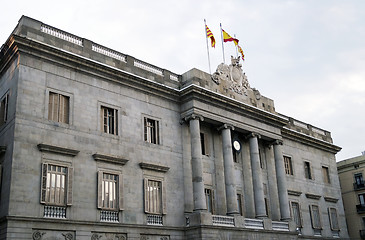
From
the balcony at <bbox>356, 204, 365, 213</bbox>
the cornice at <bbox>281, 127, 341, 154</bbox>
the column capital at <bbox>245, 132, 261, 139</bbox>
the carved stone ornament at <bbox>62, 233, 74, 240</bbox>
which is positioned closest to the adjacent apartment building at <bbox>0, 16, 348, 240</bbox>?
the carved stone ornament at <bbox>62, 233, 74, 240</bbox>

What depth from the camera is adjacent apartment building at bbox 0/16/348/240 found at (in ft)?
73.8

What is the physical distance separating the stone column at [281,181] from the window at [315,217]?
5522 millimetres

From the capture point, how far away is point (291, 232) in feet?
108

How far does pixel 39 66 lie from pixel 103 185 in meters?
7.50

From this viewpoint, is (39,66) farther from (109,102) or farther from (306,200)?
(306,200)

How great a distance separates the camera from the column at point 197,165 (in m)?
27.9

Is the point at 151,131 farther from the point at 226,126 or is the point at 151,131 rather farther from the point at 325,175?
the point at 325,175

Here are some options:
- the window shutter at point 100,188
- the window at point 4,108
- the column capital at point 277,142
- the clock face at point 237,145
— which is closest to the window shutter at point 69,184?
the window shutter at point 100,188

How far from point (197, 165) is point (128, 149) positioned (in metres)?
4.82

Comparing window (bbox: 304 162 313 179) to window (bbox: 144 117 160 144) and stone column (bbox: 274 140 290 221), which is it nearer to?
stone column (bbox: 274 140 290 221)

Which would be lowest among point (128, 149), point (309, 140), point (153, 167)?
point (153, 167)

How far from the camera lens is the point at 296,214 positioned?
3766 cm

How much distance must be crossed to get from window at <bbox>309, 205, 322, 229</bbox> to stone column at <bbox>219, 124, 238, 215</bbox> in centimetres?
1242

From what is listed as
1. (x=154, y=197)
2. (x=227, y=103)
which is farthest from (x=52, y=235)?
(x=227, y=103)
